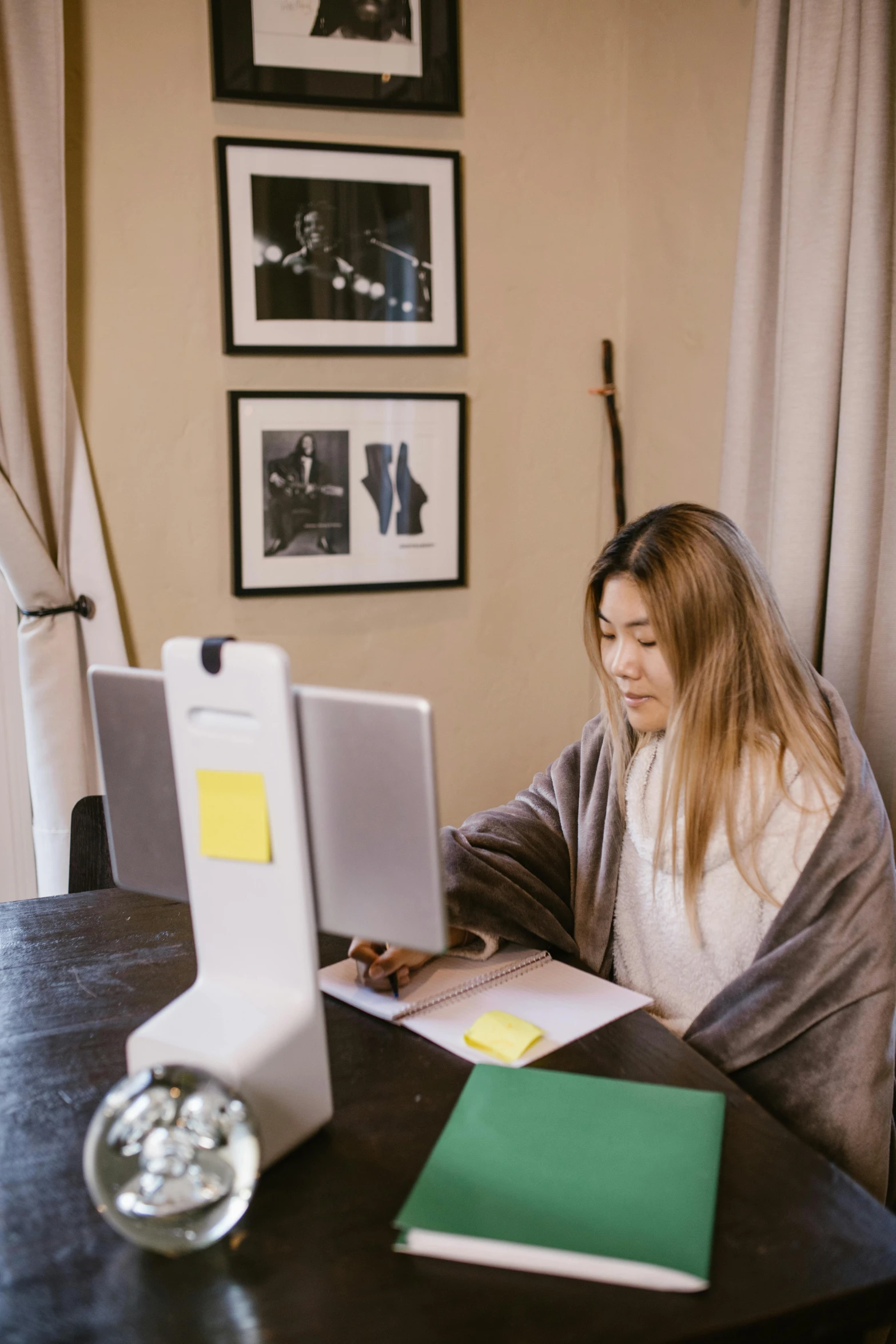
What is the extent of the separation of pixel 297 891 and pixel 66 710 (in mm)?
1638

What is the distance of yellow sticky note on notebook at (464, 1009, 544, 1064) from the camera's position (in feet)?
3.79

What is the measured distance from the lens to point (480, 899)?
56.0 inches

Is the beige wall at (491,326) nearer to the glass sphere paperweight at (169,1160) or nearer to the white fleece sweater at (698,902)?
the white fleece sweater at (698,902)

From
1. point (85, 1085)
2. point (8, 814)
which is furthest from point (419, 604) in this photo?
point (85, 1085)

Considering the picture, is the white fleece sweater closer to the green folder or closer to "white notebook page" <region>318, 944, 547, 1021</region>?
"white notebook page" <region>318, 944, 547, 1021</region>

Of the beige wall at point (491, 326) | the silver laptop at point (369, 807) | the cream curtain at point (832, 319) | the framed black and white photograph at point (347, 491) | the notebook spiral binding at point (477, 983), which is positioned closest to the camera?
the silver laptop at point (369, 807)

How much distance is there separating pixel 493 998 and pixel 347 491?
5.29 ft

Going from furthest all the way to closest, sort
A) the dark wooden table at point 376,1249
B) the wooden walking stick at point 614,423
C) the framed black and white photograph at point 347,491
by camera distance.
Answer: the wooden walking stick at point 614,423 → the framed black and white photograph at point 347,491 → the dark wooden table at point 376,1249

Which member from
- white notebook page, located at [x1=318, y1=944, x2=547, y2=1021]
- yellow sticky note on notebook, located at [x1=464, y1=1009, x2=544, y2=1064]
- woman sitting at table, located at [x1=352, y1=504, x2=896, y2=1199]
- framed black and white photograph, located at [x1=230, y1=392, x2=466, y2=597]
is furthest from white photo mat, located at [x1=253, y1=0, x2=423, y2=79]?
yellow sticky note on notebook, located at [x1=464, y1=1009, x2=544, y2=1064]

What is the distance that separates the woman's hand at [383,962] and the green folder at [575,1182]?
236mm

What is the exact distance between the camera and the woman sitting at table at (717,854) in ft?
4.20

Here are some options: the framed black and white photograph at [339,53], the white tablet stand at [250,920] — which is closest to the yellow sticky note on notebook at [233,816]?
the white tablet stand at [250,920]

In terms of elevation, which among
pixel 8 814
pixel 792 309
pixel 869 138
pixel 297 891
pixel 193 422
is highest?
pixel 869 138

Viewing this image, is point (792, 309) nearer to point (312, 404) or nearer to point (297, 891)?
point (312, 404)
